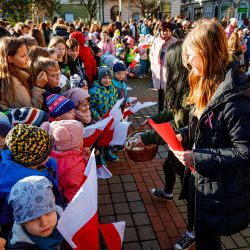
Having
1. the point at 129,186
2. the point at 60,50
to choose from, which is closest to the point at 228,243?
the point at 129,186

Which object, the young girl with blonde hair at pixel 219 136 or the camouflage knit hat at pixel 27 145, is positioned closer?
the young girl with blonde hair at pixel 219 136

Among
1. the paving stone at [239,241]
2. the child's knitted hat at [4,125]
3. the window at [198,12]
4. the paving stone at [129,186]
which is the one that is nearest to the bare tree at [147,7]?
the window at [198,12]

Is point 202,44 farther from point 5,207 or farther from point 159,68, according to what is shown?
point 159,68

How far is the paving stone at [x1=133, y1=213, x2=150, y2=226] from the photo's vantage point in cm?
331

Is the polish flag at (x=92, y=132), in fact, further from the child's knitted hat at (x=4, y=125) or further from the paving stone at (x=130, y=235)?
the paving stone at (x=130, y=235)

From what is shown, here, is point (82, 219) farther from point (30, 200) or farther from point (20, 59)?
point (20, 59)

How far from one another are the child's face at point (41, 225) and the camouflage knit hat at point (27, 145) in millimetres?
455

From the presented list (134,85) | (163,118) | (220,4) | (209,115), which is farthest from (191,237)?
(220,4)

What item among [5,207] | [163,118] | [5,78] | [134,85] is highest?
[5,78]

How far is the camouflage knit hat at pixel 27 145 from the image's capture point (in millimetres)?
1958

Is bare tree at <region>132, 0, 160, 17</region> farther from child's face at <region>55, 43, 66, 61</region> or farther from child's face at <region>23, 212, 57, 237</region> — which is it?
child's face at <region>23, 212, 57, 237</region>

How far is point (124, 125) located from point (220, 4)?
4146 centimetres

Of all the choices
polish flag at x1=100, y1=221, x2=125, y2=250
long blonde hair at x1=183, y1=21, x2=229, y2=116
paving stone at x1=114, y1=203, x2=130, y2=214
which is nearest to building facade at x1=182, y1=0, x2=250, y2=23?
paving stone at x1=114, y1=203, x2=130, y2=214

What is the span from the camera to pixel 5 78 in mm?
3018
